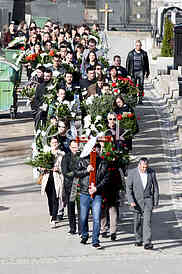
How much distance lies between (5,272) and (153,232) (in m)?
2.87

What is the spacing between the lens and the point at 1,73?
2425 centimetres

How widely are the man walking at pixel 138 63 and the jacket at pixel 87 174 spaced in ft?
37.5

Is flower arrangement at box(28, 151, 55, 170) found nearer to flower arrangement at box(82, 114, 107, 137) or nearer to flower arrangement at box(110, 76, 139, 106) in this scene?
flower arrangement at box(82, 114, 107, 137)

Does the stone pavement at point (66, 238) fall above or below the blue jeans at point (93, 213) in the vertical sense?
below

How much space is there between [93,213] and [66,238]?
680 millimetres

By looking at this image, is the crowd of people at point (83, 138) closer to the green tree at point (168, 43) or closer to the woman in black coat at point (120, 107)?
the woman in black coat at point (120, 107)

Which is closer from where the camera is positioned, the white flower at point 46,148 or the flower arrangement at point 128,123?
the white flower at point 46,148

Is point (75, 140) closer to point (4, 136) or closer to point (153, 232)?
point (153, 232)

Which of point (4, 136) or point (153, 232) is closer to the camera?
point (153, 232)

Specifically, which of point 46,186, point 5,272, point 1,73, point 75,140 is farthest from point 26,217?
point 1,73

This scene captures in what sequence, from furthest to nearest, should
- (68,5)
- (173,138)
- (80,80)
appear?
1. (68,5)
2. (173,138)
3. (80,80)

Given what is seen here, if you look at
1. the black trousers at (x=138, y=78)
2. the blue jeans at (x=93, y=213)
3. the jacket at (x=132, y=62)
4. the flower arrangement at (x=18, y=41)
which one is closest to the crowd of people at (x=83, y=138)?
the blue jeans at (x=93, y=213)

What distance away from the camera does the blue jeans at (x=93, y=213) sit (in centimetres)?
1416

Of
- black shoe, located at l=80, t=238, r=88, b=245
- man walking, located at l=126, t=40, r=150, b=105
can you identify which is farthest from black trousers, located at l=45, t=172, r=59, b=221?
man walking, located at l=126, t=40, r=150, b=105
